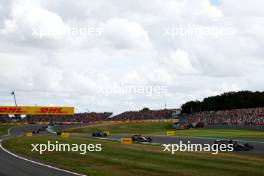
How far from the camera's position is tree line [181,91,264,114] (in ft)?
388

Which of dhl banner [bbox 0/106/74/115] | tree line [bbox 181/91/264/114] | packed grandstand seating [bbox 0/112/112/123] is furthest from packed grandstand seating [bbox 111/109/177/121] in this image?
dhl banner [bbox 0/106/74/115]

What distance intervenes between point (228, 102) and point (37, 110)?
47.4m

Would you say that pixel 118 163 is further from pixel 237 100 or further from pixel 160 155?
pixel 237 100

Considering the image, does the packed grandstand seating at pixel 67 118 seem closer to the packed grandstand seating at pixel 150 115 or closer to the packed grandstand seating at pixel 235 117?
the packed grandstand seating at pixel 150 115

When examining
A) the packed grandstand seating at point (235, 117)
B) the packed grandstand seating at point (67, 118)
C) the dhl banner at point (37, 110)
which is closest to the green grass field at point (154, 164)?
the packed grandstand seating at point (235, 117)

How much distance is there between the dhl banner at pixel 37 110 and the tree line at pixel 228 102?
107 feet

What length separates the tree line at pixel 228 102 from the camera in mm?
118400

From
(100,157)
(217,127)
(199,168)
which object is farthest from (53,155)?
(217,127)

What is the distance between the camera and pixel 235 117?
2879 inches

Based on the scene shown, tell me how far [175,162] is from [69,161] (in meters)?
5.65

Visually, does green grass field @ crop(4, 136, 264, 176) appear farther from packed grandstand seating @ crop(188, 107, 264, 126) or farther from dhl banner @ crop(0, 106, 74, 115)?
dhl banner @ crop(0, 106, 74, 115)

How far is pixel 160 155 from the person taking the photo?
1141 inches

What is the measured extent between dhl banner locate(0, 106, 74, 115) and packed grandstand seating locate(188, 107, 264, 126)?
163 ft

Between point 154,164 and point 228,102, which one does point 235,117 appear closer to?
point 228,102
